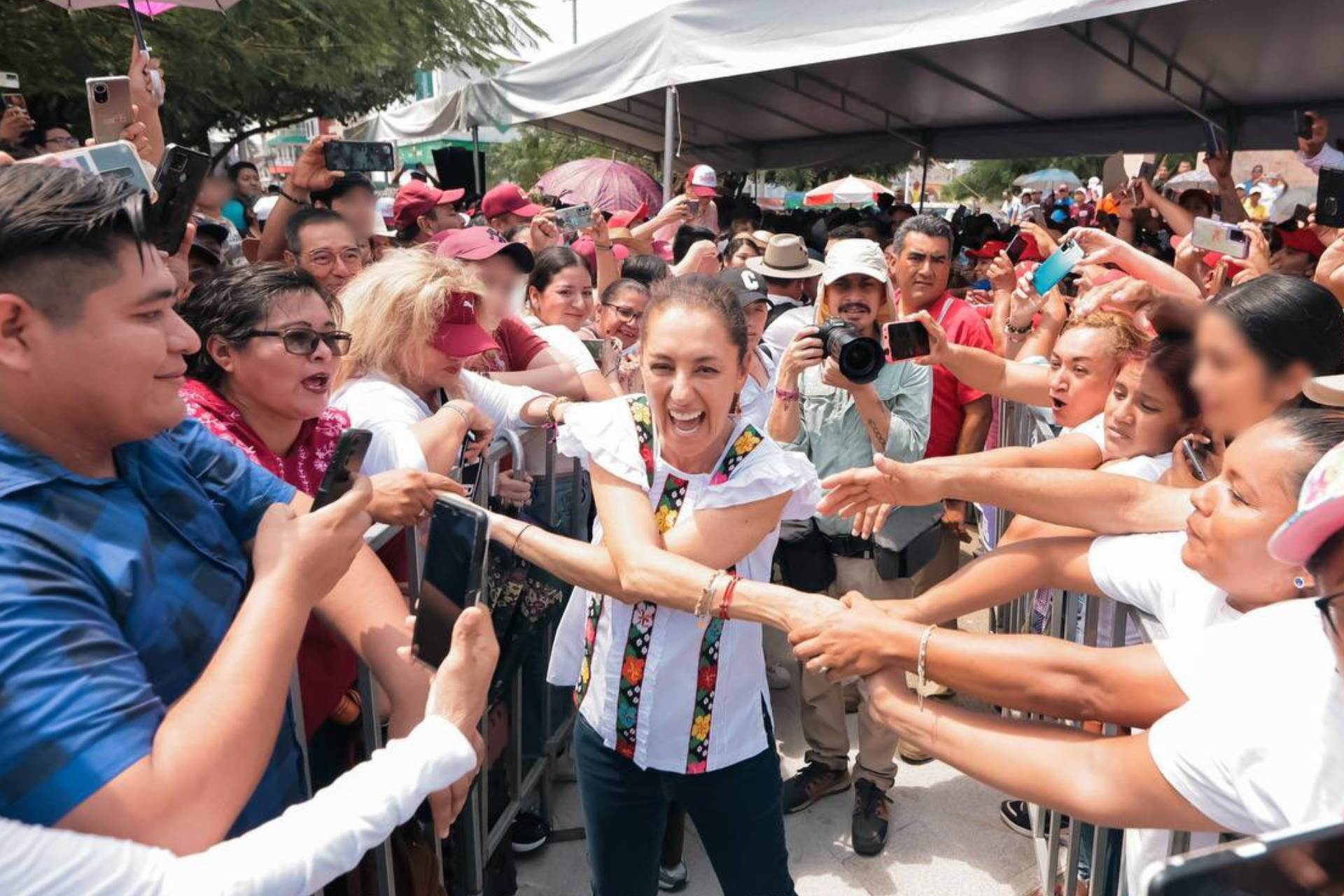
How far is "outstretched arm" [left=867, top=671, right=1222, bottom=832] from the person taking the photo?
4.12 feet

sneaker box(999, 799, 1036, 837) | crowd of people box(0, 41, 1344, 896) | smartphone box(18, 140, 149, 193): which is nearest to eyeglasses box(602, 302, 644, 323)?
crowd of people box(0, 41, 1344, 896)

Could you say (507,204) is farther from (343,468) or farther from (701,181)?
(343,468)

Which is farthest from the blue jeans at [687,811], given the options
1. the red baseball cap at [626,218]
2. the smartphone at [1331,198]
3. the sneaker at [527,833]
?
the red baseball cap at [626,218]

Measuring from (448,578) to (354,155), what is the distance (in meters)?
3.46

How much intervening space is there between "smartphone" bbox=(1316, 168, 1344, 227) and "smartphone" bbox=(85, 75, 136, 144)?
401 centimetres

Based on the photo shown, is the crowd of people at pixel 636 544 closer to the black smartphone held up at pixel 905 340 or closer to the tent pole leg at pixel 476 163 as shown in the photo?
the black smartphone held up at pixel 905 340

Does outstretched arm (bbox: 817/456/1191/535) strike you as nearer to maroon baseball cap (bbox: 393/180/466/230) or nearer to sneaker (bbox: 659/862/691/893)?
sneaker (bbox: 659/862/691/893)

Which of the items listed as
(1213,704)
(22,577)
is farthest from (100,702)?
(1213,704)

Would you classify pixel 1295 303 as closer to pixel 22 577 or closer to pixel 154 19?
Result: pixel 22 577

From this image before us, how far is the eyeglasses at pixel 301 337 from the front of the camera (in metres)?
1.91

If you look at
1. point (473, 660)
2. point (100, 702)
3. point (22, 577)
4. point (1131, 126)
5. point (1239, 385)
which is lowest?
point (473, 660)

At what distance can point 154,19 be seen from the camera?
8336mm

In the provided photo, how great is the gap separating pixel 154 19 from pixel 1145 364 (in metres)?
9.35

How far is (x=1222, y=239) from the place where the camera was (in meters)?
3.21
